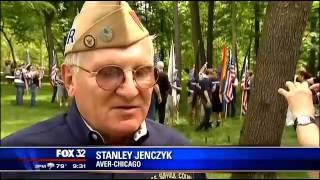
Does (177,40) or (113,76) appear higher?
(177,40)

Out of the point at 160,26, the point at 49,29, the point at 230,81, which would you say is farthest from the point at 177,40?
the point at 49,29

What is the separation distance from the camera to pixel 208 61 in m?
1.95

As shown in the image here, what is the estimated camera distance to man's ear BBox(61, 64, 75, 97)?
1.75 meters

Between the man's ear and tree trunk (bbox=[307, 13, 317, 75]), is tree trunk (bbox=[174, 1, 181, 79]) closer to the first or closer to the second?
the man's ear

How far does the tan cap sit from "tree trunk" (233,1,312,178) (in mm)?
485

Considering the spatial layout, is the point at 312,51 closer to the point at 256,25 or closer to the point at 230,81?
the point at 256,25

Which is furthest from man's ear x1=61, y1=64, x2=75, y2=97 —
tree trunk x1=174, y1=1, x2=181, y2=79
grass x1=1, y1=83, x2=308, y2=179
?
tree trunk x1=174, y1=1, x2=181, y2=79

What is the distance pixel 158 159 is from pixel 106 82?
300 mm

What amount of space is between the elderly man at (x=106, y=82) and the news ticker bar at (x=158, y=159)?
58 millimetres

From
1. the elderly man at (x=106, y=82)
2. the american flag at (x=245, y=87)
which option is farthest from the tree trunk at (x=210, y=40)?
the elderly man at (x=106, y=82)

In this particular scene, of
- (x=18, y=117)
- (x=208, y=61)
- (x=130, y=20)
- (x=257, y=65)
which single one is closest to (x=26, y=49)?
(x=18, y=117)

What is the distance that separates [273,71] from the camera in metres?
1.93

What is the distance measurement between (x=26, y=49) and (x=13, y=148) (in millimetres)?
382

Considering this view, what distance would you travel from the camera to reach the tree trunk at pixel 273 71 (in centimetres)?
193
